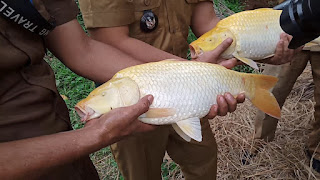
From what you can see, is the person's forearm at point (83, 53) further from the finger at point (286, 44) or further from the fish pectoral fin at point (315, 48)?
the fish pectoral fin at point (315, 48)

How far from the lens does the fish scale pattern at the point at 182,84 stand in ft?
4.38

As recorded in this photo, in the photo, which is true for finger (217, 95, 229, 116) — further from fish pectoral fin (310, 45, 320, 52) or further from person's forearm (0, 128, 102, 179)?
fish pectoral fin (310, 45, 320, 52)

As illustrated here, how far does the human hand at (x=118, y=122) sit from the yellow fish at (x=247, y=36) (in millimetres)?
668

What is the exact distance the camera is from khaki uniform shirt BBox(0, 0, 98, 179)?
1.12 meters

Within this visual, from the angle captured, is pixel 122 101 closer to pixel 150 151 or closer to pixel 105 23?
pixel 105 23

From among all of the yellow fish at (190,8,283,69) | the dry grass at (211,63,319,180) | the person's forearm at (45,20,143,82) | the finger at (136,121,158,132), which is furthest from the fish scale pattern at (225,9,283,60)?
the dry grass at (211,63,319,180)

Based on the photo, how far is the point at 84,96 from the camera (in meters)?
4.07

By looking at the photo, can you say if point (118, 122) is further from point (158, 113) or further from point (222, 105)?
point (222, 105)

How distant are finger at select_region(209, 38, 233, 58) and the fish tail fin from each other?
29cm

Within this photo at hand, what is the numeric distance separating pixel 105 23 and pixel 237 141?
1.99 meters

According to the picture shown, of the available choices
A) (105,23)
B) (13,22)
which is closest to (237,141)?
(105,23)

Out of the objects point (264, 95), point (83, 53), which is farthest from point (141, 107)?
point (264, 95)

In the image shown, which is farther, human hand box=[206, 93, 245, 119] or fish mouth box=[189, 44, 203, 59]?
fish mouth box=[189, 44, 203, 59]

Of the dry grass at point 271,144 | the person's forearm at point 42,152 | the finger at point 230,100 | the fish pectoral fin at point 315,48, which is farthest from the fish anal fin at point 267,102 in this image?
the dry grass at point 271,144
